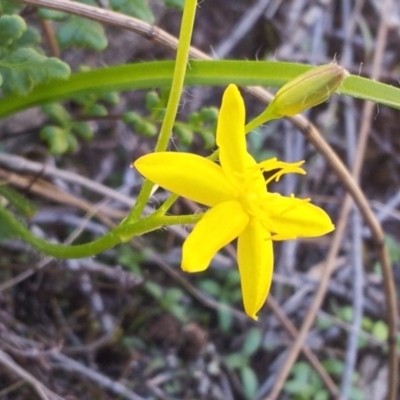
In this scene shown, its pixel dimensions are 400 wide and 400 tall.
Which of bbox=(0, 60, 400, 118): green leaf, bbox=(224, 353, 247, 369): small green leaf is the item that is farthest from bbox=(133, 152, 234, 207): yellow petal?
bbox=(224, 353, 247, 369): small green leaf

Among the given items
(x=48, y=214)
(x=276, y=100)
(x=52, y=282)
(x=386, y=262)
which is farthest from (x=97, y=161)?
(x=276, y=100)

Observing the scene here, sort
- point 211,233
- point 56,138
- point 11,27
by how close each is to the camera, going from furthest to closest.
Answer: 1. point 56,138
2. point 11,27
3. point 211,233

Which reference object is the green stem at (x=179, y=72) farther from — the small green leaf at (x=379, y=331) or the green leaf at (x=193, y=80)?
the small green leaf at (x=379, y=331)

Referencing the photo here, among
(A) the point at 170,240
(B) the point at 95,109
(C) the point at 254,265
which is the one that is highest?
(B) the point at 95,109

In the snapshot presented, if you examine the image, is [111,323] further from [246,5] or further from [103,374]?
[246,5]

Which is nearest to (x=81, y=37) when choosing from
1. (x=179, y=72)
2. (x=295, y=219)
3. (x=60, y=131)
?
(x=60, y=131)

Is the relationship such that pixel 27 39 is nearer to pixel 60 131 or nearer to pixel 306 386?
pixel 60 131

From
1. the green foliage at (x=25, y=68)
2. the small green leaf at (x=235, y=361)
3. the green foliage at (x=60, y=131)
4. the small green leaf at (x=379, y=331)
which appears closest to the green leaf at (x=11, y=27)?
the green foliage at (x=25, y=68)

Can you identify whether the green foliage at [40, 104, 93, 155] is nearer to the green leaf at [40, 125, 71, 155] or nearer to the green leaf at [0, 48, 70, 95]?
the green leaf at [40, 125, 71, 155]
